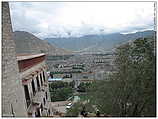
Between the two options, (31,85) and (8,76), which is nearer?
(8,76)

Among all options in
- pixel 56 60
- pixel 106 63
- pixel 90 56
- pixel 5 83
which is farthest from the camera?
pixel 56 60

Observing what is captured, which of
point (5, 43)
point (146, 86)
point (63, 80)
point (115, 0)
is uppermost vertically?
point (115, 0)

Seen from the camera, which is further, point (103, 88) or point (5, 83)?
point (103, 88)

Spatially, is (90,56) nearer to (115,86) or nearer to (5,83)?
(115,86)

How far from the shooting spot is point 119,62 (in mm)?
2576

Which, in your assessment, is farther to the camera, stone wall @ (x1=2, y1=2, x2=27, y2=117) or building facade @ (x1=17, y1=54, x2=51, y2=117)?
building facade @ (x1=17, y1=54, x2=51, y2=117)

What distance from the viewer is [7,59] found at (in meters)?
1.57

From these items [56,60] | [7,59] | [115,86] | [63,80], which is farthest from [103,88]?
[63,80]

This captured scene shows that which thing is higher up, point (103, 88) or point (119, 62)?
point (119, 62)

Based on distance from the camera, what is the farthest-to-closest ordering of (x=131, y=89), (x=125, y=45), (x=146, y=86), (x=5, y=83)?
(x=125, y=45) → (x=131, y=89) → (x=146, y=86) → (x=5, y=83)

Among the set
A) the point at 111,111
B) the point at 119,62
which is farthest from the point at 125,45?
the point at 111,111

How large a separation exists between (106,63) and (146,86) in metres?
0.71

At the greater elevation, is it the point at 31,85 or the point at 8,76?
the point at 8,76

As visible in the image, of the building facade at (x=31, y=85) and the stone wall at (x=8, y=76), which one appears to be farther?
the building facade at (x=31, y=85)
